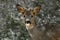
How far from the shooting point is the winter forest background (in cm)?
849

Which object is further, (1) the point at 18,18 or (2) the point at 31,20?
(1) the point at 18,18

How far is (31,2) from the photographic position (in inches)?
431

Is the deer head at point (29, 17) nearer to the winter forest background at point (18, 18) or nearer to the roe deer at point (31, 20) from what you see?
the roe deer at point (31, 20)

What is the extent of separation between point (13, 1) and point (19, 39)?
115 inches

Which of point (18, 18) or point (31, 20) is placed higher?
point (31, 20)

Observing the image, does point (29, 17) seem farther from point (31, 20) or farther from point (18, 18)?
point (18, 18)

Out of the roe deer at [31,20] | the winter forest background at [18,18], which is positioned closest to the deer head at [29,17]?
the roe deer at [31,20]

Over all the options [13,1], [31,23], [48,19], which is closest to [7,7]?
[13,1]

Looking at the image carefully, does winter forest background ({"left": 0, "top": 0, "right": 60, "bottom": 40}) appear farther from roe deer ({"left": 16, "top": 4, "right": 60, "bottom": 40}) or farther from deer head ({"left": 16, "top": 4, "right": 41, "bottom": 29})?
deer head ({"left": 16, "top": 4, "right": 41, "bottom": 29})

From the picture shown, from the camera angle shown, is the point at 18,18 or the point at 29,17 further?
the point at 18,18

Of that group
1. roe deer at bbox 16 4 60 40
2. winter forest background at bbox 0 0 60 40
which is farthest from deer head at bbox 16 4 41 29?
winter forest background at bbox 0 0 60 40

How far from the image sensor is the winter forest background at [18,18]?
849 centimetres

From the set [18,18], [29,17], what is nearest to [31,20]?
[29,17]

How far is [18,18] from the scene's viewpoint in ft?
30.2
